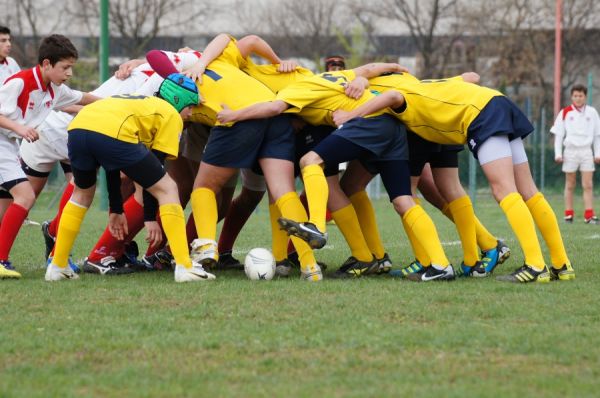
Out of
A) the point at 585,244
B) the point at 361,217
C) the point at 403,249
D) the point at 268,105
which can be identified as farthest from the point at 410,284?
the point at 585,244

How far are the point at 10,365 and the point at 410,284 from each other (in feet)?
9.81

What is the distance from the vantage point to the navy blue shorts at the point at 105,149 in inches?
245

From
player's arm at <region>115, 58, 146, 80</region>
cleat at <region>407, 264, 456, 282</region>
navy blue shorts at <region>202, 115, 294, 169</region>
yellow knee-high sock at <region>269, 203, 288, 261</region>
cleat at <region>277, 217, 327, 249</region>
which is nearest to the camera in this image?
cleat at <region>277, 217, 327, 249</region>

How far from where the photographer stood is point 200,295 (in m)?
5.79

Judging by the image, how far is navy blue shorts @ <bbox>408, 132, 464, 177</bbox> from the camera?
6957 mm

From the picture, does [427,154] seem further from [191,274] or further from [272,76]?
[191,274]

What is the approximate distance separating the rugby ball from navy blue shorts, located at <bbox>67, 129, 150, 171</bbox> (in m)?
1.07

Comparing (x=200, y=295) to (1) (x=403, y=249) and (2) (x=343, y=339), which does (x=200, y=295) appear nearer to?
(2) (x=343, y=339)

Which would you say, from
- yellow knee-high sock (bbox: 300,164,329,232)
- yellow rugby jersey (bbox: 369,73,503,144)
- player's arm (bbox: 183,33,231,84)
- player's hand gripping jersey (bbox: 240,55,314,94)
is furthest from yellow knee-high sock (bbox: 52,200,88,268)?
yellow rugby jersey (bbox: 369,73,503,144)

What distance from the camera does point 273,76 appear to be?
7.52m

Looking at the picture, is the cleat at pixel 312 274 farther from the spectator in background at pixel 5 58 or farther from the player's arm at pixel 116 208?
the spectator in background at pixel 5 58

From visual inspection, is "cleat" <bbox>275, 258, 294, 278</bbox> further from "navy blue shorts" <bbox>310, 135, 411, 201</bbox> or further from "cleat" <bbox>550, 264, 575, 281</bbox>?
"cleat" <bbox>550, 264, 575, 281</bbox>

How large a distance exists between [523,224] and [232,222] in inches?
98.3

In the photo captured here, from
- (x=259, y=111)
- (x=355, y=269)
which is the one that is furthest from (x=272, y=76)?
(x=355, y=269)
